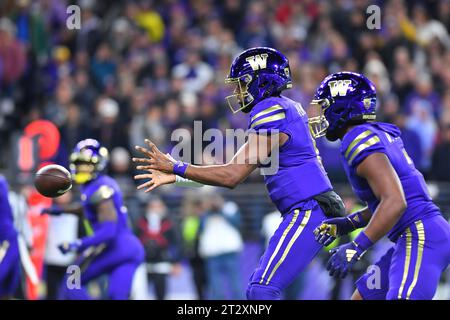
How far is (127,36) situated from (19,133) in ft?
7.81

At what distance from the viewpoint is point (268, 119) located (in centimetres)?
658

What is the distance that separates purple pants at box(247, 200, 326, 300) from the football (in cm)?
175

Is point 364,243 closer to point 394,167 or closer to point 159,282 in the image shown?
point 394,167

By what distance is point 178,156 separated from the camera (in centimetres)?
1205

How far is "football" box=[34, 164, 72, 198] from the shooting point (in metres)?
7.52

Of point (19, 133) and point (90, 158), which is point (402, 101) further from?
point (90, 158)

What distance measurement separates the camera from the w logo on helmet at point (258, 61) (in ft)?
22.5

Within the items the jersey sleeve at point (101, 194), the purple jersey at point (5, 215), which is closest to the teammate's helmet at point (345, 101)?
the jersey sleeve at point (101, 194)

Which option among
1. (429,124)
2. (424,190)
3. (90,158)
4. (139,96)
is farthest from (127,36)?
(424,190)

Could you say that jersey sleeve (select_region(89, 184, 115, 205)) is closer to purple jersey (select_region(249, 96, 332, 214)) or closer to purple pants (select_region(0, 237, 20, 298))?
purple pants (select_region(0, 237, 20, 298))

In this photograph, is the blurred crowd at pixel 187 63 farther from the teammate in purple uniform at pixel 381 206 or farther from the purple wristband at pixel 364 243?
the purple wristband at pixel 364 243

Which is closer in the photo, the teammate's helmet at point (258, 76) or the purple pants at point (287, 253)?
the purple pants at point (287, 253)

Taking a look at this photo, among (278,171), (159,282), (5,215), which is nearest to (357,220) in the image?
(278,171)

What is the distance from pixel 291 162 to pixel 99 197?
9.09 ft
